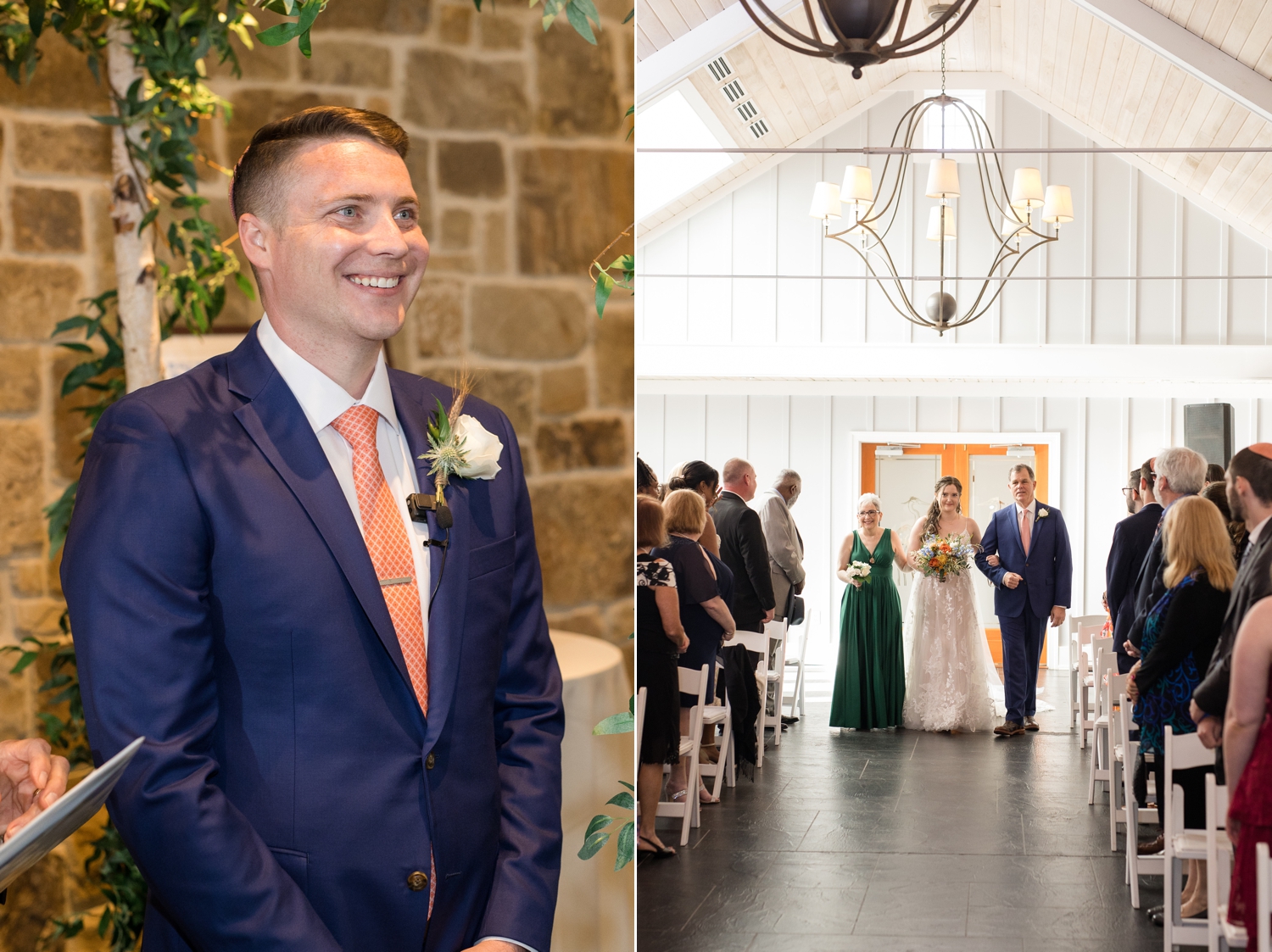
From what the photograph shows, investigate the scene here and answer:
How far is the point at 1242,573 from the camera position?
218 centimetres

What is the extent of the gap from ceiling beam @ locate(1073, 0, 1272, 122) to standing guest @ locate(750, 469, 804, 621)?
117cm

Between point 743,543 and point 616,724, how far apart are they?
0.75 metres

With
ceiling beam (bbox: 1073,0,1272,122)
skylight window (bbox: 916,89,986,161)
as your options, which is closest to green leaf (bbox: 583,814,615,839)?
skylight window (bbox: 916,89,986,161)

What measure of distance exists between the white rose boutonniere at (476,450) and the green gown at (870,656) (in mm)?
1181

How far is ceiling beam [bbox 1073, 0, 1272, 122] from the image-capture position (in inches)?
89.0

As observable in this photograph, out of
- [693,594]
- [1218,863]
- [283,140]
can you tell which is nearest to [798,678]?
[693,594]

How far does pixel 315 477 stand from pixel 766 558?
59.9 inches

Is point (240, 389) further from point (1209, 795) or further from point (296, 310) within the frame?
point (1209, 795)

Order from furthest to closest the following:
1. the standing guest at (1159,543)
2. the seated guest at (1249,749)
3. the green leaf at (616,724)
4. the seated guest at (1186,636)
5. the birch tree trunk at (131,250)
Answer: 1. the standing guest at (1159,543)
2. the seated guest at (1186,636)
3. the seated guest at (1249,749)
4. the green leaf at (616,724)
5. the birch tree trunk at (131,250)

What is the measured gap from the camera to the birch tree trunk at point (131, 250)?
1834 millimetres

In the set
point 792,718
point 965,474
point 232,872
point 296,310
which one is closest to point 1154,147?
point 965,474

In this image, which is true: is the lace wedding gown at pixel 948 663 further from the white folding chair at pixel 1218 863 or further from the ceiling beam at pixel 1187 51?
the ceiling beam at pixel 1187 51

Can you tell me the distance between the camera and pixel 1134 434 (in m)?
2.43

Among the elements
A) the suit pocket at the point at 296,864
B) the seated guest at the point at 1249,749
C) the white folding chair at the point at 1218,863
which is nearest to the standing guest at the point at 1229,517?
the seated guest at the point at 1249,749
